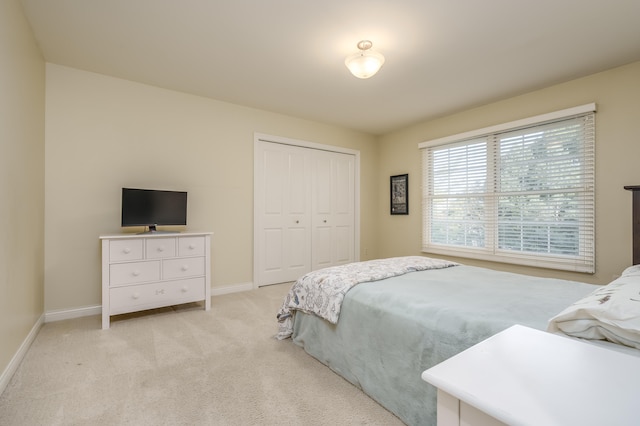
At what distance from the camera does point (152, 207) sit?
316 centimetres

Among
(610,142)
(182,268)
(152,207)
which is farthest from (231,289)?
(610,142)

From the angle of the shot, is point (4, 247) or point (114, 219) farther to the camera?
point (114, 219)

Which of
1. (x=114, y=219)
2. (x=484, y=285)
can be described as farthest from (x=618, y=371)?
(x=114, y=219)

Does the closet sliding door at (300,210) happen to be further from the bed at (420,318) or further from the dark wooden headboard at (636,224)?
the dark wooden headboard at (636,224)

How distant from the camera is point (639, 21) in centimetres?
225

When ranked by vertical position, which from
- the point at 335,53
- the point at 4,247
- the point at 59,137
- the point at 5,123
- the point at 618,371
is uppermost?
the point at 335,53

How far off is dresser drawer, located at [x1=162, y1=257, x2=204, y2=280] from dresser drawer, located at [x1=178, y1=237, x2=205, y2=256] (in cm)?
6

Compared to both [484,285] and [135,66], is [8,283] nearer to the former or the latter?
[135,66]

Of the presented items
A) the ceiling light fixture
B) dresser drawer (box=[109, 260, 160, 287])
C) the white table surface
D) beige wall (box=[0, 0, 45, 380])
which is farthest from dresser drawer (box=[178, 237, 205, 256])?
the white table surface

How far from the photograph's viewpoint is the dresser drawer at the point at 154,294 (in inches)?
109

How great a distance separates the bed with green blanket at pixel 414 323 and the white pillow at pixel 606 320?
182 millimetres

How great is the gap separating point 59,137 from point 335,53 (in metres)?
2.78

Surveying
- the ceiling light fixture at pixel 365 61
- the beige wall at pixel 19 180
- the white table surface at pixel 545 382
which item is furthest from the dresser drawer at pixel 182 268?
the white table surface at pixel 545 382

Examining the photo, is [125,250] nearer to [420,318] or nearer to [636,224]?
[420,318]
